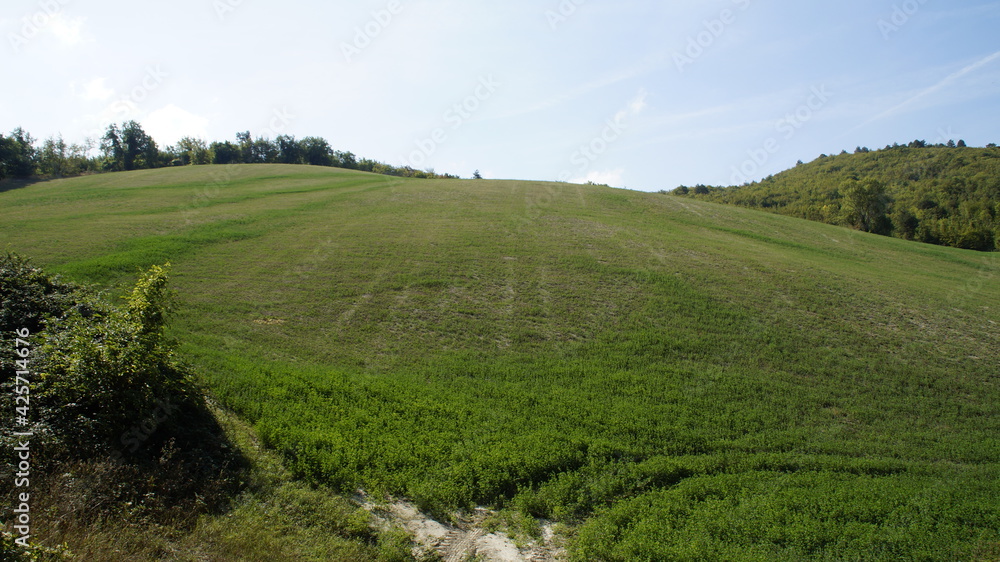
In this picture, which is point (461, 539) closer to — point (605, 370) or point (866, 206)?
point (605, 370)

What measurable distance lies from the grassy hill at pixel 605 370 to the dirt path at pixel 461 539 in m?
0.36

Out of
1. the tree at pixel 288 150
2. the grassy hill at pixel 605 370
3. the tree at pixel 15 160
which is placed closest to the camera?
the grassy hill at pixel 605 370

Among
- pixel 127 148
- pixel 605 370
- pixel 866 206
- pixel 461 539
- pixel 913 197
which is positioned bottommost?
pixel 461 539

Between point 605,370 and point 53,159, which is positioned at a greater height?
point 53,159

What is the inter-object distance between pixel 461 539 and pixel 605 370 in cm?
852

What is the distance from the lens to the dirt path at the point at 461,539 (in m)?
7.82

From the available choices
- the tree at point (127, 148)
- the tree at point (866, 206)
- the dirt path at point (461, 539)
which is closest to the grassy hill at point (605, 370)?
the dirt path at point (461, 539)

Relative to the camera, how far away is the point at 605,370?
50.5 feet

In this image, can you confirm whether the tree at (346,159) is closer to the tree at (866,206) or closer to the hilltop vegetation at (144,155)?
the hilltop vegetation at (144,155)

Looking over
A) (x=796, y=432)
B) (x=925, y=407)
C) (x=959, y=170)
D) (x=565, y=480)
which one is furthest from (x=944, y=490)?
(x=959, y=170)

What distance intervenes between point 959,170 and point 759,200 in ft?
122

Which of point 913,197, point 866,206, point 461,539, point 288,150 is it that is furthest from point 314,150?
point 913,197

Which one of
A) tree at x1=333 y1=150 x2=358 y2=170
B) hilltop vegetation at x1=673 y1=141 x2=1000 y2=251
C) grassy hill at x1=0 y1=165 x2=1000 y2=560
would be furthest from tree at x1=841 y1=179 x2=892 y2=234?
tree at x1=333 y1=150 x2=358 y2=170

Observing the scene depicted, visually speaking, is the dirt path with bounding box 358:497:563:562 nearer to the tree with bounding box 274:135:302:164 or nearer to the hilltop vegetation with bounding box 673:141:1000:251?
the hilltop vegetation with bounding box 673:141:1000:251
